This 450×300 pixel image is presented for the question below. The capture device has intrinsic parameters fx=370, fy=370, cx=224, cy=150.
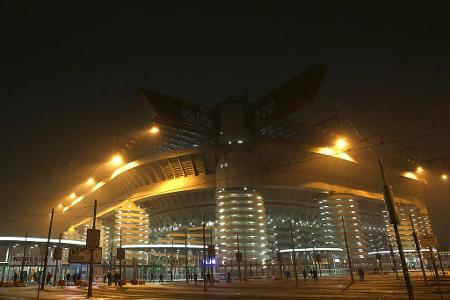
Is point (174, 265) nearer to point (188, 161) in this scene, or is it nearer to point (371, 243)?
point (188, 161)

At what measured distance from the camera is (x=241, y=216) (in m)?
70.8

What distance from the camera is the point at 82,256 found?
1934 centimetres

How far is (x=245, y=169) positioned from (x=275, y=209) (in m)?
16.6

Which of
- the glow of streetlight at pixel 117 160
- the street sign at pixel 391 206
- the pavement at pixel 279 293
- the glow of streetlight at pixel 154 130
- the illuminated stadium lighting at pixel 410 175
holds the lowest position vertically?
the pavement at pixel 279 293

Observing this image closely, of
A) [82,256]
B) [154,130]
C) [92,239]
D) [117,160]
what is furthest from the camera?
[117,160]

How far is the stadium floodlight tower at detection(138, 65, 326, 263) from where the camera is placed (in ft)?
228

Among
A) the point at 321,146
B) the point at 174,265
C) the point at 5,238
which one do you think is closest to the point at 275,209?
the point at 321,146

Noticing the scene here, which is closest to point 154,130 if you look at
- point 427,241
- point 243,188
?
point 243,188

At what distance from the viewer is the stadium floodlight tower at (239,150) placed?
69.4m

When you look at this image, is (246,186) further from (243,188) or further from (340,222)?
(340,222)

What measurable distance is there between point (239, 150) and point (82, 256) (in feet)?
180

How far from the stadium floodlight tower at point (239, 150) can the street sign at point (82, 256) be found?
50873 millimetres

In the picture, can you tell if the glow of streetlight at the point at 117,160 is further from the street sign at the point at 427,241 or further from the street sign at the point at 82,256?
the street sign at the point at 427,241

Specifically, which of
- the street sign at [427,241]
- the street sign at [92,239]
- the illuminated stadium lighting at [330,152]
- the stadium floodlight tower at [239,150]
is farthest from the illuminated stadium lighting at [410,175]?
the street sign at [92,239]
